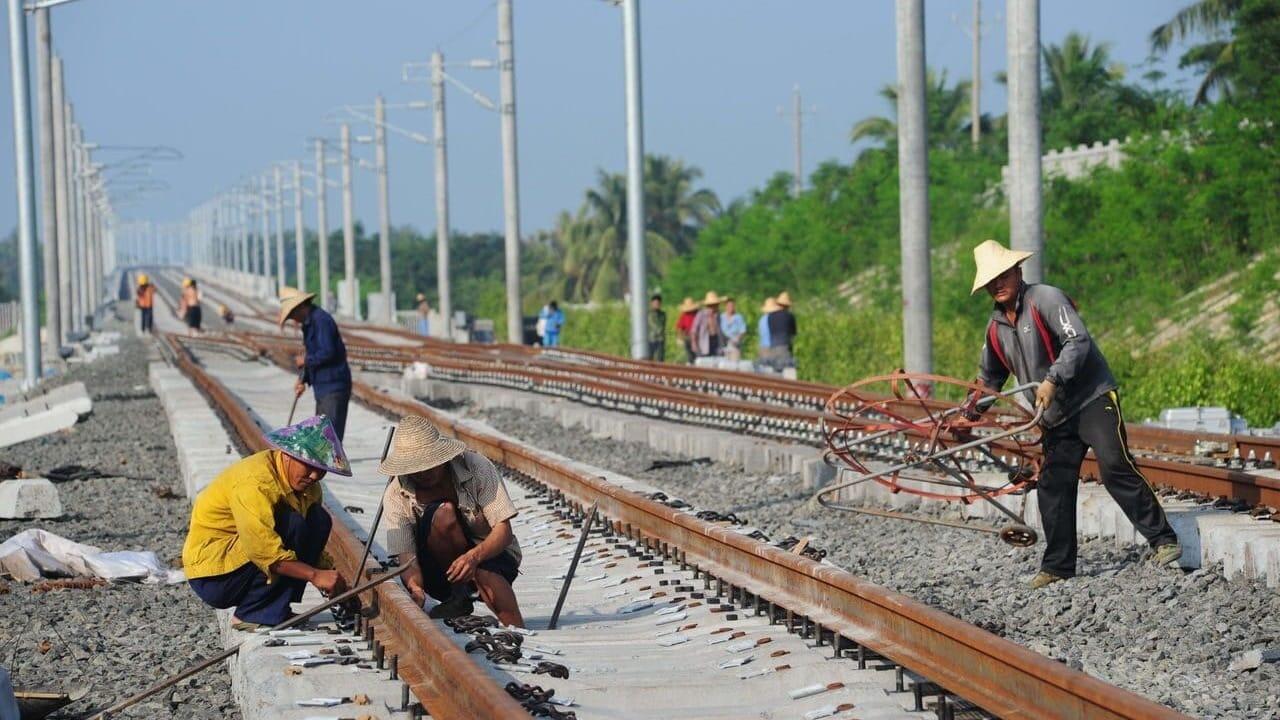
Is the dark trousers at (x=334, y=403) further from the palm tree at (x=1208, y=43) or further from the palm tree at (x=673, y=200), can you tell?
the palm tree at (x=673, y=200)

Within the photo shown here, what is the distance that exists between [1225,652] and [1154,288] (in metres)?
30.3

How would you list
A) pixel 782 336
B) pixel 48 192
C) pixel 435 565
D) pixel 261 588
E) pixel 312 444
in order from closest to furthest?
pixel 312 444
pixel 261 588
pixel 435 565
pixel 782 336
pixel 48 192

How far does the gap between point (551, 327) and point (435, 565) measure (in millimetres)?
29315

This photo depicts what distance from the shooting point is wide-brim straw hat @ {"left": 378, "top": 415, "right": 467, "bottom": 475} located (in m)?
8.02

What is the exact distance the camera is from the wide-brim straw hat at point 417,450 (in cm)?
802

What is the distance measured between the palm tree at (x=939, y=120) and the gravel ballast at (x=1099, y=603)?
6506 centimetres

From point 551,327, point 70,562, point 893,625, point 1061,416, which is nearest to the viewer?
point 893,625

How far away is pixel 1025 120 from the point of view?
18609mm

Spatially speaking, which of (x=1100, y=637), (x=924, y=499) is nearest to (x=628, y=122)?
(x=924, y=499)

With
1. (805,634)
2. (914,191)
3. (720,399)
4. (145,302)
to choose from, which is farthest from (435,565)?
(145,302)

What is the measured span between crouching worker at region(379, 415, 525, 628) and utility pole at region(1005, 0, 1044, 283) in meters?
11.0

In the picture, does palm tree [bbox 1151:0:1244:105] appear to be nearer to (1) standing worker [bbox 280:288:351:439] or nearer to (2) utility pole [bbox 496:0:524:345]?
(2) utility pole [bbox 496:0:524:345]

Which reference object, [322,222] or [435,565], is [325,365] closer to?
[435,565]

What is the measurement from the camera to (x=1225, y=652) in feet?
25.1
